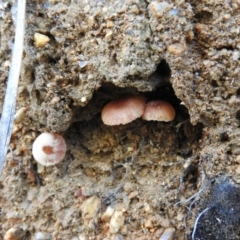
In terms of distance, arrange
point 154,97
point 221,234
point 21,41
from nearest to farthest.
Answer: point 221,234
point 21,41
point 154,97

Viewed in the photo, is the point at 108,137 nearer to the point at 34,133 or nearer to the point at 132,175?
the point at 132,175

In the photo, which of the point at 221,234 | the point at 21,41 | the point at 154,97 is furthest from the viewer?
the point at 154,97

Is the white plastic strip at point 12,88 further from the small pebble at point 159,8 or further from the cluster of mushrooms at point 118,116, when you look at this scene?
the small pebble at point 159,8

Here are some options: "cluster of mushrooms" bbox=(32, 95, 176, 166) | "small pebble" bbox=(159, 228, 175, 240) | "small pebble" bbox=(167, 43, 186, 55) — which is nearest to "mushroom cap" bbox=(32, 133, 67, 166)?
"cluster of mushrooms" bbox=(32, 95, 176, 166)

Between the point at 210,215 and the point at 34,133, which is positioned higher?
the point at 34,133

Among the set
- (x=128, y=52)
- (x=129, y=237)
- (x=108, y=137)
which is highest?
(x=128, y=52)

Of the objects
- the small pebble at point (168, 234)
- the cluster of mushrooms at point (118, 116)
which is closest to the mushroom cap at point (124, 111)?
the cluster of mushrooms at point (118, 116)

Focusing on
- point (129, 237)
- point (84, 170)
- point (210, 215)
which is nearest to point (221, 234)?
point (210, 215)

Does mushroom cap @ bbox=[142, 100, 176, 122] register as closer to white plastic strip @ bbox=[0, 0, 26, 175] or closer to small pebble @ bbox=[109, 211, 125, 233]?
small pebble @ bbox=[109, 211, 125, 233]
